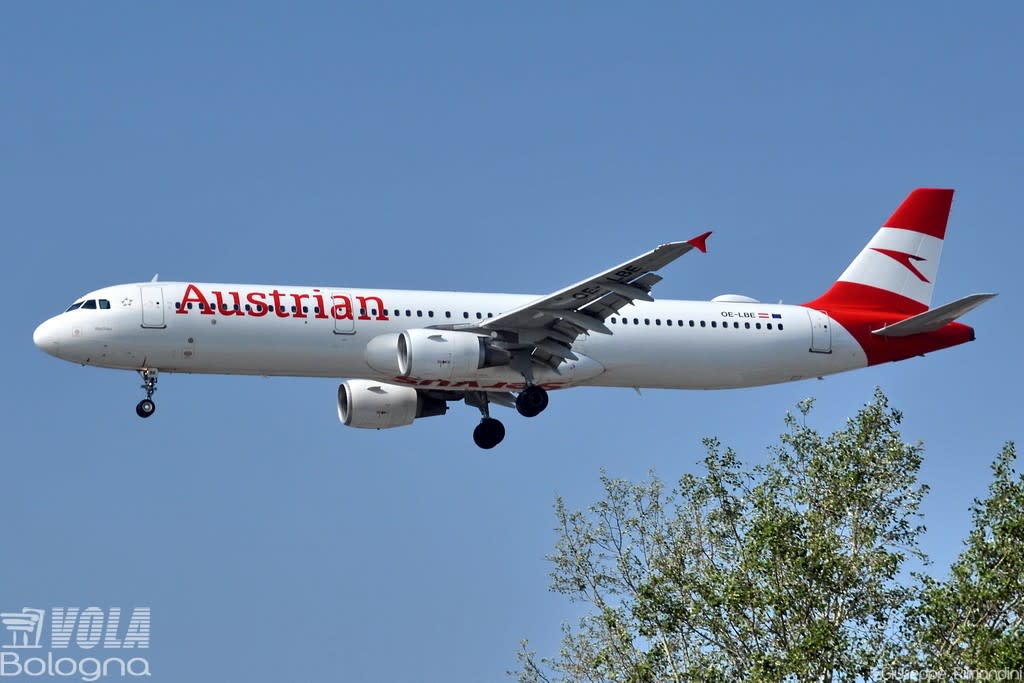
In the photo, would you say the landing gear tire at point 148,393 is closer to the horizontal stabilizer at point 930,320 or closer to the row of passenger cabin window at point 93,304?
the row of passenger cabin window at point 93,304

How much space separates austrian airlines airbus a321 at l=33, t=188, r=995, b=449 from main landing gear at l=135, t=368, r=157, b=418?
0.12 feet

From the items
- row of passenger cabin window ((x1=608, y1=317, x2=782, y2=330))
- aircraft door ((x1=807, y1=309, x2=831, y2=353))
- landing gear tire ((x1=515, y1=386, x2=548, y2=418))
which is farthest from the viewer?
aircraft door ((x1=807, y1=309, x2=831, y2=353))

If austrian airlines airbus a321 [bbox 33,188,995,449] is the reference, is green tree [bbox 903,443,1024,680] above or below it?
below

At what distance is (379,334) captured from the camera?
44438 mm

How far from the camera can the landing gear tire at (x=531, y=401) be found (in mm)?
46125

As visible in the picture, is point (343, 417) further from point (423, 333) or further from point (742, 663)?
point (742, 663)

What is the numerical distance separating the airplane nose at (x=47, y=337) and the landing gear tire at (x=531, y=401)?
12.4m

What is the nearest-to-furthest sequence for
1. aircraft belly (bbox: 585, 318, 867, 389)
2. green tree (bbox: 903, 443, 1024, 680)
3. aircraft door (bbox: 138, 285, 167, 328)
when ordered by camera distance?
green tree (bbox: 903, 443, 1024, 680) < aircraft door (bbox: 138, 285, 167, 328) < aircraft belly (bbox: 585, 318, 867, 389)

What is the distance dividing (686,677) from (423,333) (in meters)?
14.8

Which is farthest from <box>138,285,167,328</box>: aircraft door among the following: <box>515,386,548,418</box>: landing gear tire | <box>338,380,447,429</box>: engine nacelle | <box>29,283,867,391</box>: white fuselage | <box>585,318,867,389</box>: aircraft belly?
<box>585,318,867,389</box>: aircraft belly

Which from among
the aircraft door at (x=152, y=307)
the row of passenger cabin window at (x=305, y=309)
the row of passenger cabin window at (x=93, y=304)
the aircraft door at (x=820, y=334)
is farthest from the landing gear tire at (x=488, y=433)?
the row of passenger cabin window at (x=93, y=304)

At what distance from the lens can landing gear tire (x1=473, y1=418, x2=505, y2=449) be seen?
48969 mm

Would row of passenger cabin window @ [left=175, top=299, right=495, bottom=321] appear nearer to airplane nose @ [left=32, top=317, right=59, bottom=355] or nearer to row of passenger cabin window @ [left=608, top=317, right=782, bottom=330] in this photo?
airplane nose @ [left=32, top=317, right=59, bottom=355]

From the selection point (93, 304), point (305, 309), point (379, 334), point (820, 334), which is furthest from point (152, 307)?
point (820, 334)
